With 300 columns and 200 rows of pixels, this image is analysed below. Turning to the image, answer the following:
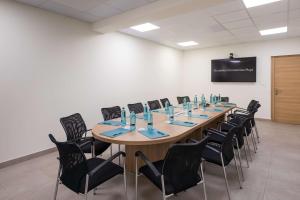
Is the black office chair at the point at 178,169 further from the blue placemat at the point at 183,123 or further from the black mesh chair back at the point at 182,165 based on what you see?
the blue placemat at the point at 183,123

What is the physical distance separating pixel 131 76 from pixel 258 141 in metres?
3.62

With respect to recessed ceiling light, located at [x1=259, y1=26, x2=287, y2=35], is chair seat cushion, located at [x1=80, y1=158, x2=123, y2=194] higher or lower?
lower

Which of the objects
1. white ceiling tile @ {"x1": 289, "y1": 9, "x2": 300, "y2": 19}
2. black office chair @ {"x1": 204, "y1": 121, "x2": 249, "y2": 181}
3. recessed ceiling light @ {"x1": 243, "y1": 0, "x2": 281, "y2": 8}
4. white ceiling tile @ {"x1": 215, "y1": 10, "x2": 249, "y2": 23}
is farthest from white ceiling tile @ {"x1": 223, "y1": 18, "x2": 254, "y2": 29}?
black office chair @ {"x1": 204, "y1": 121, "x2": 249, "y2": 181}

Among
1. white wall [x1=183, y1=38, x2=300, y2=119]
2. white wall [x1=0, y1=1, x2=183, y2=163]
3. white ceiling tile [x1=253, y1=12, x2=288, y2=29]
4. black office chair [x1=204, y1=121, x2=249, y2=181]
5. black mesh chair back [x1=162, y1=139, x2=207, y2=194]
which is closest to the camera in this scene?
black mesh chair back [x1=162, y1=139, x2=207, y2=194]

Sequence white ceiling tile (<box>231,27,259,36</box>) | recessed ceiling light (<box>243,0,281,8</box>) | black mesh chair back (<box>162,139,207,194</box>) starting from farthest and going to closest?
white ceiling tile (<box>231,27,259,36</box>)
recessed ceiling light (<box>243,0,281,8</box>)
black mesh chair back (<box>162,139,207,194</box>)

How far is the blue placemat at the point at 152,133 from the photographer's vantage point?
207cm

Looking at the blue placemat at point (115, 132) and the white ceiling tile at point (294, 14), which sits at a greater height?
the white ceiling tile at point (294, 14)

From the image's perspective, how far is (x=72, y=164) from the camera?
1733mm

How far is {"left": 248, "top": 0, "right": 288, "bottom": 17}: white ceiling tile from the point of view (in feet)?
11.2

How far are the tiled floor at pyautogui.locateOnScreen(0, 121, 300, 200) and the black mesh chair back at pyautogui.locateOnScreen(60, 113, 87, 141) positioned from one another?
2.19ft

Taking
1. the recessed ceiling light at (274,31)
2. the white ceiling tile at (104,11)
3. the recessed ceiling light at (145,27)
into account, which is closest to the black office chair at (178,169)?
the white ceiling tile at (104,11)

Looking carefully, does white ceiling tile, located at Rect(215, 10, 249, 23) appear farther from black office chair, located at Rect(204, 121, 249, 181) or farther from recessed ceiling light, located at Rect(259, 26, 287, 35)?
black office chair, located at Rect(204, 121, 249, 181)

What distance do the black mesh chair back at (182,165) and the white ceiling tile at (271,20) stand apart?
12.4 feet

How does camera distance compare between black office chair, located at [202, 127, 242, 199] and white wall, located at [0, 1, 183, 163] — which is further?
white wall, located at [0, 1, 183, 163]
